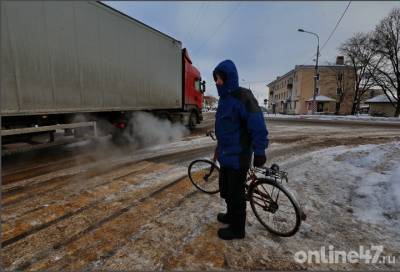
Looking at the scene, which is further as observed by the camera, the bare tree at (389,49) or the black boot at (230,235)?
the bare tree at (389,49)

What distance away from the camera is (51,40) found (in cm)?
506

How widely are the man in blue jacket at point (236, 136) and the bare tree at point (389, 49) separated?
127ft

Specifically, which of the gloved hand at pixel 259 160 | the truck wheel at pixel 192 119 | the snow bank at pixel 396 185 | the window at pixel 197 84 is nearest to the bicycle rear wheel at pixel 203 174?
the gloved hand at pixel 259 160

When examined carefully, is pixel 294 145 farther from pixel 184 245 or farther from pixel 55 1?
pixel 55 1

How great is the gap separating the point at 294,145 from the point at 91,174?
6623 millimetres

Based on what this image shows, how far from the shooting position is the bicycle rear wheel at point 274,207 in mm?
2705

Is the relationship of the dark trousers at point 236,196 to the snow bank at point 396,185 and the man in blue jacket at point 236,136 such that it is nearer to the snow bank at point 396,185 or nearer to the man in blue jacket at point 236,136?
the man in blue jacket at point 236,136

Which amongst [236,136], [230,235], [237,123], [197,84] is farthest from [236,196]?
[197,84]

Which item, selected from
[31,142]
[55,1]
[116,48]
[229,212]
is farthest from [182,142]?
[229,212]

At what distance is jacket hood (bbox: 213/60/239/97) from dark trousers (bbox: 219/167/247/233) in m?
0.94

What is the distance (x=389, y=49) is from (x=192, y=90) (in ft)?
108

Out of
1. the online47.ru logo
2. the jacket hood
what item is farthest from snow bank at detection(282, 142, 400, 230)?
the jacket hood

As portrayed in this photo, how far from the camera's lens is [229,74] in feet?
8.39

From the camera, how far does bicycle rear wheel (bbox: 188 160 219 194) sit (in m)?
4.26
